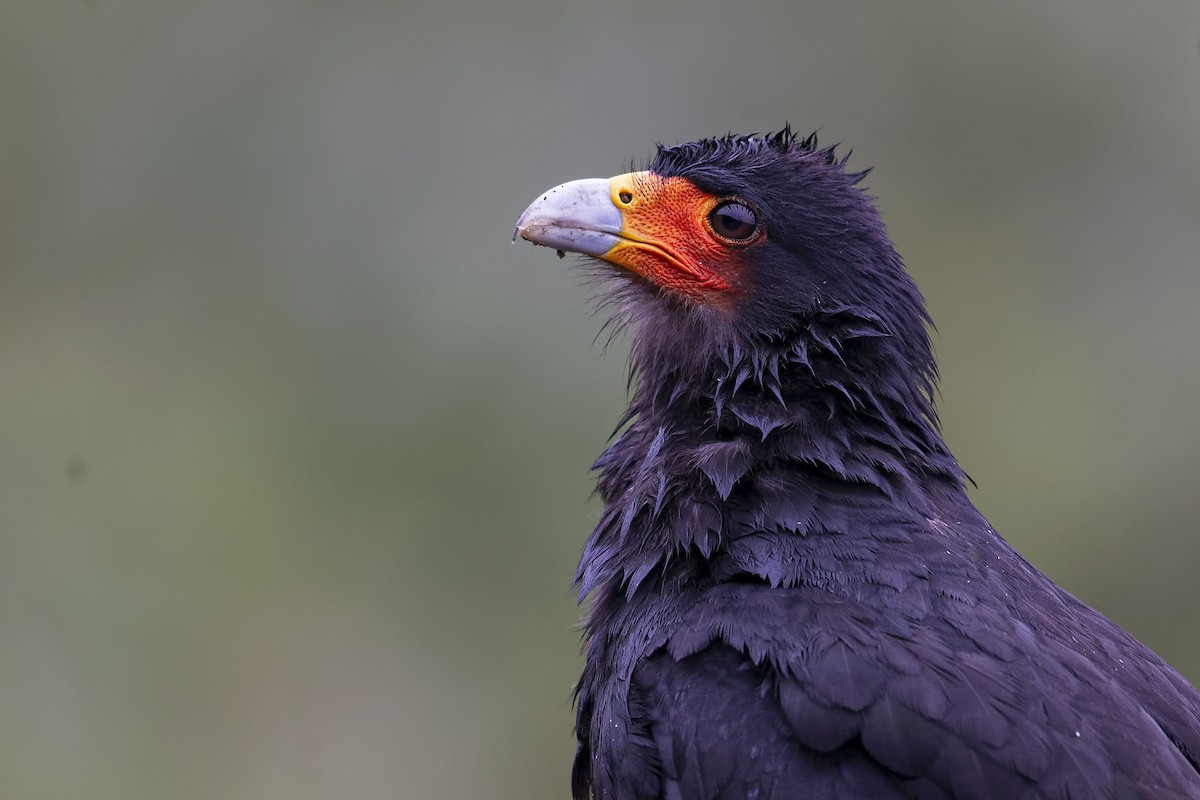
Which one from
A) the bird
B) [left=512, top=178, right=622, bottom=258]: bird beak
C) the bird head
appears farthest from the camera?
[left=512, top=178, right=622, bottom=258]: bird beak

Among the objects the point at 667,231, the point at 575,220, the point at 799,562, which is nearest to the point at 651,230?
the point at 667,231

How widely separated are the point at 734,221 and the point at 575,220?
502 mm

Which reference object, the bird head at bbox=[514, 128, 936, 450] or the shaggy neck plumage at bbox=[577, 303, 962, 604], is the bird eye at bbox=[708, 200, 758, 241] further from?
the shaggy neck plumage at bbox=[577, 303, 962, 604]

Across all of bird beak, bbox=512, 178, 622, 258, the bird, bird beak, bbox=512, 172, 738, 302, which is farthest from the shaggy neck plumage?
bird beak, bbox=512, 178, 622, 258

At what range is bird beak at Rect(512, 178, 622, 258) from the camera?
13.1 feet

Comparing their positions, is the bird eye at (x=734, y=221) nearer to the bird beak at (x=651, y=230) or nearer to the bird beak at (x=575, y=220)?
the bird beak at (x=651, y=230)

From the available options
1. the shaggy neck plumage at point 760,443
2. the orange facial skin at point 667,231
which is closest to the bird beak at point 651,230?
the orange facial skin at point 667,231

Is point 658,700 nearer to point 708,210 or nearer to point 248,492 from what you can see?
point 708,210

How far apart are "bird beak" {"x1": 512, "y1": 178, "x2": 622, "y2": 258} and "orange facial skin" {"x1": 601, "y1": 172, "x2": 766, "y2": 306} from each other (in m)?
0.03

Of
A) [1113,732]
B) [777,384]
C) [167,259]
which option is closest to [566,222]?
[777,384]

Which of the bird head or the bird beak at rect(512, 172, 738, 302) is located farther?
the bird beak at rect(512, 172, 738, 302)

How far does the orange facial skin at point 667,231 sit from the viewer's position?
13.6 ft

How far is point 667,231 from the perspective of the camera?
419 cm

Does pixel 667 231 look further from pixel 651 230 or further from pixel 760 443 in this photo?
pixel 760 443
